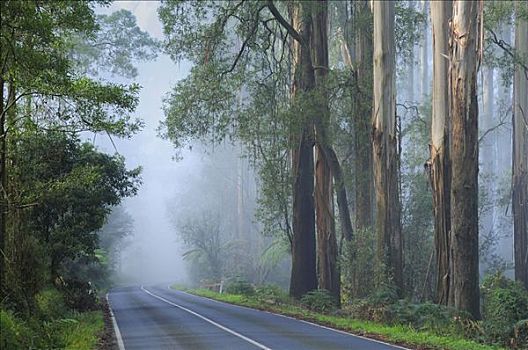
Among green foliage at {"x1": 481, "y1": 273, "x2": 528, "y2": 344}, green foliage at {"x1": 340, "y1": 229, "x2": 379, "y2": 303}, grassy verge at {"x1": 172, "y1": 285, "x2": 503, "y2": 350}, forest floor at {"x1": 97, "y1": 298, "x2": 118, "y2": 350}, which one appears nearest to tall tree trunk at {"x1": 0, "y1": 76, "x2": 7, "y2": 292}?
forest floor at {"x1": 97, "y1": 298, "x2": 118, "y2": 350}

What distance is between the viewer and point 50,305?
16484mm

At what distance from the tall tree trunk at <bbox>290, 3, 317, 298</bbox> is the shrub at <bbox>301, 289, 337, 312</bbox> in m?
2.01

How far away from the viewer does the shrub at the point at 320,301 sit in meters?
22.2

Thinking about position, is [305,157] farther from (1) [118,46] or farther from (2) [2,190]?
(1) [118,46]

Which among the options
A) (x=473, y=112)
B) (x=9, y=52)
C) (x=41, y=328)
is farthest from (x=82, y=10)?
(x=473, y=112)

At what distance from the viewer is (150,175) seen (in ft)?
567

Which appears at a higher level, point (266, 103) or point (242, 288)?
point (266, 103)

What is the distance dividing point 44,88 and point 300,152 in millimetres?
14505

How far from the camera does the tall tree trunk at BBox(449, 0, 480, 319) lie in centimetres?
1681

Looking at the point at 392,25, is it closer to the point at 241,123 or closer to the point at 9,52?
the point at 241,123

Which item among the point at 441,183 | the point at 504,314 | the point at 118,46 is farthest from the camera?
the point at 118,46

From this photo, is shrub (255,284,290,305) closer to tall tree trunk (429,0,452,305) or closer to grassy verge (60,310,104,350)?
tall tree trunk (429,0,452,305)

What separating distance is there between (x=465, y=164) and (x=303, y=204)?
9.19 metres

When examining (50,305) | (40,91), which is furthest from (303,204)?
(40,91)
